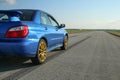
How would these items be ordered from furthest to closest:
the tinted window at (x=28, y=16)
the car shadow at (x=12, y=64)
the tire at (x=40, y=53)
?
the tinted window at (x=28, y=16), the tire at (x=40, y=53), the car shadow at (x=12, y=64)

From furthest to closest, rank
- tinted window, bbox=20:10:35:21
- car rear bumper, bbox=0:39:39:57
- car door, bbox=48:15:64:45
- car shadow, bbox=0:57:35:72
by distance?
car door, bbox=48:15:64:45 → tinted window, bbox=20:10:35:21 → car shadow, bbox=0:57:35:72 → car rear bumper, bbox=0:39:39:57

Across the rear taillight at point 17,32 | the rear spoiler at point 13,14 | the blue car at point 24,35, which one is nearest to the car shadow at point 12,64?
the blue car at point 24,35

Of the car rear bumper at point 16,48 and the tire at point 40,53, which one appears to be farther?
the tire at point 40,53

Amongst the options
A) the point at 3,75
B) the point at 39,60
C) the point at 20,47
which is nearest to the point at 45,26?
the point at 39,60

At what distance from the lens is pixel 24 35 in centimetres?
664

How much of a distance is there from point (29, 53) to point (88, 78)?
1.84m

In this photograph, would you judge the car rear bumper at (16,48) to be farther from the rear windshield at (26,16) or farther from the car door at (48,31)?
the car door at (48,31)

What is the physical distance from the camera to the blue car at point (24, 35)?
21.5 feet

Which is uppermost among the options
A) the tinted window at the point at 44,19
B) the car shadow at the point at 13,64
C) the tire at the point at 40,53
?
the tinted window at the point at 44,19

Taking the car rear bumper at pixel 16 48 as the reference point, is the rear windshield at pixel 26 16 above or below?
above

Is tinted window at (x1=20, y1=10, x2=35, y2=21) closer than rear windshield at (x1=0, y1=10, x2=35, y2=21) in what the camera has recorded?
No

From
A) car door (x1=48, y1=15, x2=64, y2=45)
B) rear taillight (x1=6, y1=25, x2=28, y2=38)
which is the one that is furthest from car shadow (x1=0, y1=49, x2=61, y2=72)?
car door (x1=48, y1=15, x2=64, y2=45)

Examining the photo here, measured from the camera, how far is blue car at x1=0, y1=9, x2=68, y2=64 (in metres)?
6.55

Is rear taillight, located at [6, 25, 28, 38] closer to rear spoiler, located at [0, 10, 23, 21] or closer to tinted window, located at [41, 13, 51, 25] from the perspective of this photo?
rear spoiler, located at [0, 10, 23, 21]
